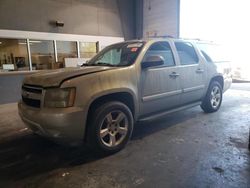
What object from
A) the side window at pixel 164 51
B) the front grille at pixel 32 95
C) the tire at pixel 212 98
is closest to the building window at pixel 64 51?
the front grille at pixel 32 95

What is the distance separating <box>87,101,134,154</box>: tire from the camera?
109 inches

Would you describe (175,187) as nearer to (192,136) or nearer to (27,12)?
(192,136)

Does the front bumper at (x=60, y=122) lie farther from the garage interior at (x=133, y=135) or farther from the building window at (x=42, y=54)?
the building window at (x=42, y=54)

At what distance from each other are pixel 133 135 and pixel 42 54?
5.71 metres

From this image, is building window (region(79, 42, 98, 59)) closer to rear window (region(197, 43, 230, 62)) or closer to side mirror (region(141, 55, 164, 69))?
rear window (region(197, 43, 230, 62))

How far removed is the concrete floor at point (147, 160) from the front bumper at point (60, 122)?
0.44 metres

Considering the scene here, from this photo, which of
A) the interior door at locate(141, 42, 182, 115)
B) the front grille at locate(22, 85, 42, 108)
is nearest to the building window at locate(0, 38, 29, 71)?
the front grille at locate(22, 85, 42, 108)

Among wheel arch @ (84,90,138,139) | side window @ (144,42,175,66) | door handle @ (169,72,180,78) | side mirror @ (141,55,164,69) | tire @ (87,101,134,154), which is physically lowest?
tire @ (87,101,134,154)

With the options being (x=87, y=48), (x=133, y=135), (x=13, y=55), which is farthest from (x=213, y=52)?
(x=13, y=55)

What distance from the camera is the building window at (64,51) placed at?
819 cm

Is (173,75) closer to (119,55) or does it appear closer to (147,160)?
(119,55)

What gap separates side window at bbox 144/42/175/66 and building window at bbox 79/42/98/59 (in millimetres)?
5500

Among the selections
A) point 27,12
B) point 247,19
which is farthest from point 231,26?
point 27,12

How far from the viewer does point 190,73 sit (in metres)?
4.08
